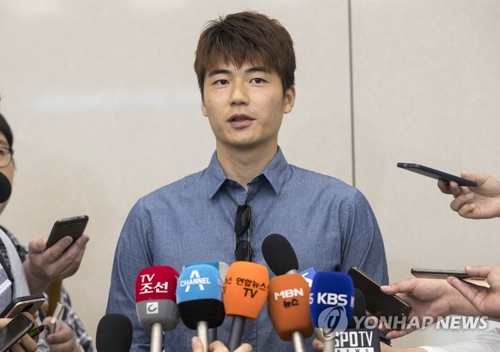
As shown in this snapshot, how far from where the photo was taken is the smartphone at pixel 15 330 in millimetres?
1316

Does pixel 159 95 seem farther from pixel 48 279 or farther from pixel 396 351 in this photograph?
pixel 396 351

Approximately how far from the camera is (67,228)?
6.12 ft

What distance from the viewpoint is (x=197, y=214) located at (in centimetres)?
181

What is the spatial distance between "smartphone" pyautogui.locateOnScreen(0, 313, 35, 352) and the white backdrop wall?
137 centimetres

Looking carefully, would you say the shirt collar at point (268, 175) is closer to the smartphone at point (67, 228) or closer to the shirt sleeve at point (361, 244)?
the shirt sleeve at point (361, 244)

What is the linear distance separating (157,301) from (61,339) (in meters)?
0.79

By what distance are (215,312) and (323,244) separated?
0.58 metres

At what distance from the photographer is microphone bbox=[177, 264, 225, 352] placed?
1197 mm

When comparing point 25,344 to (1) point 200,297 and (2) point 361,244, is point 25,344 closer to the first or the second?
(1) point 200,297

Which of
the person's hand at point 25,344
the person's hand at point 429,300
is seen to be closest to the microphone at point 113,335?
the person's hand at point 25,344

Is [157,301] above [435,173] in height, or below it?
below

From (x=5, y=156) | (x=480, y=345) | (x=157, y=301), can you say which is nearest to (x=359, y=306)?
(x=157, y=301)

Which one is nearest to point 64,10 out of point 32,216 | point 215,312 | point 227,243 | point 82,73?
point 82,73

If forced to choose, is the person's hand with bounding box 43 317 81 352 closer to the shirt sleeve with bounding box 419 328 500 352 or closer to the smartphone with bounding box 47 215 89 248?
the smartphone with bounding box 47 215 89 248
